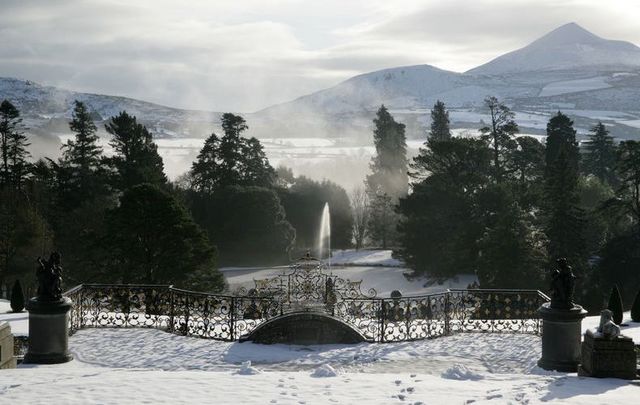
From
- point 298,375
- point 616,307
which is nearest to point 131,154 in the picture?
point 616,307

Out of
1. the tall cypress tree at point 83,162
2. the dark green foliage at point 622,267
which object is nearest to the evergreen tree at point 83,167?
the tall cypress tree at point 83,162

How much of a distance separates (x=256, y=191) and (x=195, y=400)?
5737 centimetres

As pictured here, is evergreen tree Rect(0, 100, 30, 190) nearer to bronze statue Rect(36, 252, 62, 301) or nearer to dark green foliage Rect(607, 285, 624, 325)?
bronze statue Rect(36, 252, 62, 301)

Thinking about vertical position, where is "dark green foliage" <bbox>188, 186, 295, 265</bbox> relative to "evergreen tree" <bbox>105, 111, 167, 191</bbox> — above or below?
below

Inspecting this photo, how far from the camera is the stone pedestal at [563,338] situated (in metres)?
18.4

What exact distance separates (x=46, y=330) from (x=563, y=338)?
12543 mm

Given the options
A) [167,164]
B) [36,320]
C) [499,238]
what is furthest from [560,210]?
[167,164]

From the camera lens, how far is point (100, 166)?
6344 centimetres

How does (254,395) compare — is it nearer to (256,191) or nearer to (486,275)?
(486,275)

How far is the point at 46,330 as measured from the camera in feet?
61.2

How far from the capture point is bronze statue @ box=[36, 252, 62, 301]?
1886cm

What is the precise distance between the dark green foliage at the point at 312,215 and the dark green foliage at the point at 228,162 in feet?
15.4

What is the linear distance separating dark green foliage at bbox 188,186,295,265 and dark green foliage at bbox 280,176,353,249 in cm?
1053

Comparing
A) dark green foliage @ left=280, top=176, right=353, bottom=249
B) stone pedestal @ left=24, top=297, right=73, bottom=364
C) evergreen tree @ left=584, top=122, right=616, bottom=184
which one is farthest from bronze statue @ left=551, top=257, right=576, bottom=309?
evergreen tree @ left=584, top=122, right=616, bottom=184
